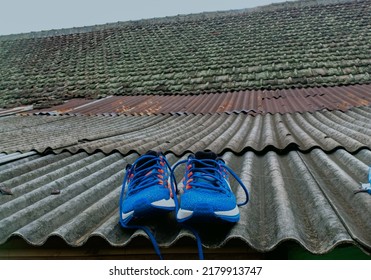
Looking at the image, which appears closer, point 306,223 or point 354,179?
point 306,223

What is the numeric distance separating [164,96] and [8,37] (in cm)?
827

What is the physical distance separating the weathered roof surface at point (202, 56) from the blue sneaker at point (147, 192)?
435cm

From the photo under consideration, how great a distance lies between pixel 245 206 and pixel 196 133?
1.86m

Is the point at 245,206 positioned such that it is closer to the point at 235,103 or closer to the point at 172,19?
the point at 235,103

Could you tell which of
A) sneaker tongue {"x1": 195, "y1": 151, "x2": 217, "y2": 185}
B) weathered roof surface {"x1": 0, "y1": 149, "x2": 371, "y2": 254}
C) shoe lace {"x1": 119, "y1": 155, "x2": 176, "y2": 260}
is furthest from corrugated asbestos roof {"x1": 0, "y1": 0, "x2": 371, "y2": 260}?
sneaker tongue {"x1": 195, "y1": 151, "x2": 217, "y2": 185}

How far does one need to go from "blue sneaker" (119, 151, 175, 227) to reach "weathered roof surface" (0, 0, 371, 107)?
4.35 metres

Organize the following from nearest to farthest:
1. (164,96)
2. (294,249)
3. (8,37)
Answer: (294,249)
(164,96)
(8,37)

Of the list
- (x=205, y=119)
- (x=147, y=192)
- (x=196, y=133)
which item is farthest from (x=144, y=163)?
(x=205, y=119)

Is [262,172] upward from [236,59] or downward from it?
downward

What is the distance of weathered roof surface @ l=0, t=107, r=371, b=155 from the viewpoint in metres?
2.92

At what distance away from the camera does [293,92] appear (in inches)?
214

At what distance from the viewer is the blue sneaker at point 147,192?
1.58m

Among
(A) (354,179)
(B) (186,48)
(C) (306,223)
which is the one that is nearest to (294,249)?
(C) (306,223)

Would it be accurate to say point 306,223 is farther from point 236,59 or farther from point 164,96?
point 236,59
